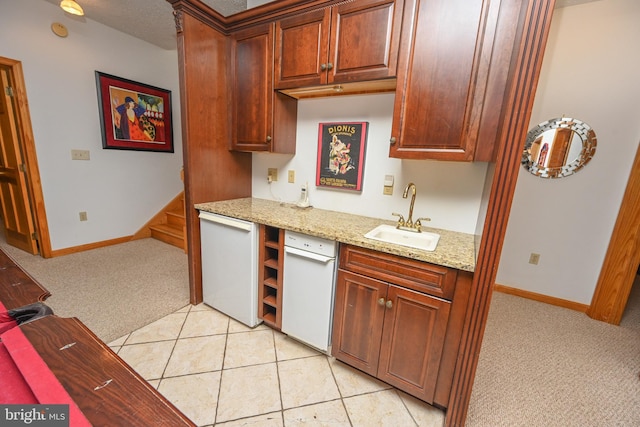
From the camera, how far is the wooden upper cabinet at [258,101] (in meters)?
1.83

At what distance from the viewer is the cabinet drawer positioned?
1189 mm

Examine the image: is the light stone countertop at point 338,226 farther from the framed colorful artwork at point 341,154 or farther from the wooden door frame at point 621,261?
the wooden door frame at point 621,261

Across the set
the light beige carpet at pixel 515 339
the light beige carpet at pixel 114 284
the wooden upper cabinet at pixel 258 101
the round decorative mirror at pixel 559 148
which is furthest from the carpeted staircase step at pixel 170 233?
the round decorative mirror at pixel 559 148

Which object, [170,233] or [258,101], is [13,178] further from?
[258,101]

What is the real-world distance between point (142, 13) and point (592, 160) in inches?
176

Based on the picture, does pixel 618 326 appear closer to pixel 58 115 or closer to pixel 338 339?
pixel 338 339

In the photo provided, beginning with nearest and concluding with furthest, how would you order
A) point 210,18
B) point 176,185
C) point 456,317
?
1. point 456,317
2. point 210,18
3. point 176,185

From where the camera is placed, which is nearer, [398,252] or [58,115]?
[398,252]

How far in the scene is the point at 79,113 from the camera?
2.83 meters

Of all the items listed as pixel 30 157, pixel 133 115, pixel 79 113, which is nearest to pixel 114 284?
pixel 30 157

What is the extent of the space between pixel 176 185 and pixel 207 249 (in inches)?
93.7

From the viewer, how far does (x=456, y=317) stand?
1180mm

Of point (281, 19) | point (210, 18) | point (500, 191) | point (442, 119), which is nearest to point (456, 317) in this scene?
point (500, 191)

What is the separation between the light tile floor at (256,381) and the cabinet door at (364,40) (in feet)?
5.93
